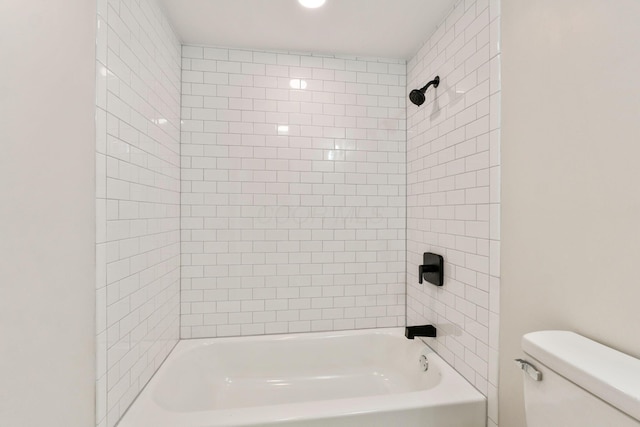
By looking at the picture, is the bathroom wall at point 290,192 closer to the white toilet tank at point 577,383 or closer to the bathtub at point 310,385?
the bathtub at point 310,385

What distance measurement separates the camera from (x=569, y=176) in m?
0.92

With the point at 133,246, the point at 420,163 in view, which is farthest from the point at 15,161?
the point at 420,163

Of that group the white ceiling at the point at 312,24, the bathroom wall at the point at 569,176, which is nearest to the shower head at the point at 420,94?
the white ceiling at the point at 312,24

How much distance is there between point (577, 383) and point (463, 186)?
93 centimetres

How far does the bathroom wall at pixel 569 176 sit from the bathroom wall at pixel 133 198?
1.57m

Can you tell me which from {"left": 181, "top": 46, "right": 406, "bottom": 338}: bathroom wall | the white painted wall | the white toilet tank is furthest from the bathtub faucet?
the white painted wall

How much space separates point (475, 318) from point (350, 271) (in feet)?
2.92

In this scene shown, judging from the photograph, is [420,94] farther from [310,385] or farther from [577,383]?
[310,385]

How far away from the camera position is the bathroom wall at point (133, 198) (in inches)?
41.9

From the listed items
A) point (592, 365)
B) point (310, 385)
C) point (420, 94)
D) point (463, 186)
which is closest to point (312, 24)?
point (420, 94)

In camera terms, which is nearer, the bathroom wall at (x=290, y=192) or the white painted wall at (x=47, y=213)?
the white painted wall at (x=47, y=213)

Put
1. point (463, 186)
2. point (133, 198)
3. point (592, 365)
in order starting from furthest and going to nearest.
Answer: point (463, 186) → point (133, 198) → point (592, 365)

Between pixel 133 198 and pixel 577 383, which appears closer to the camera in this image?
pixel 577 383

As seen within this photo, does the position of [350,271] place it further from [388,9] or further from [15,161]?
[15,161]
